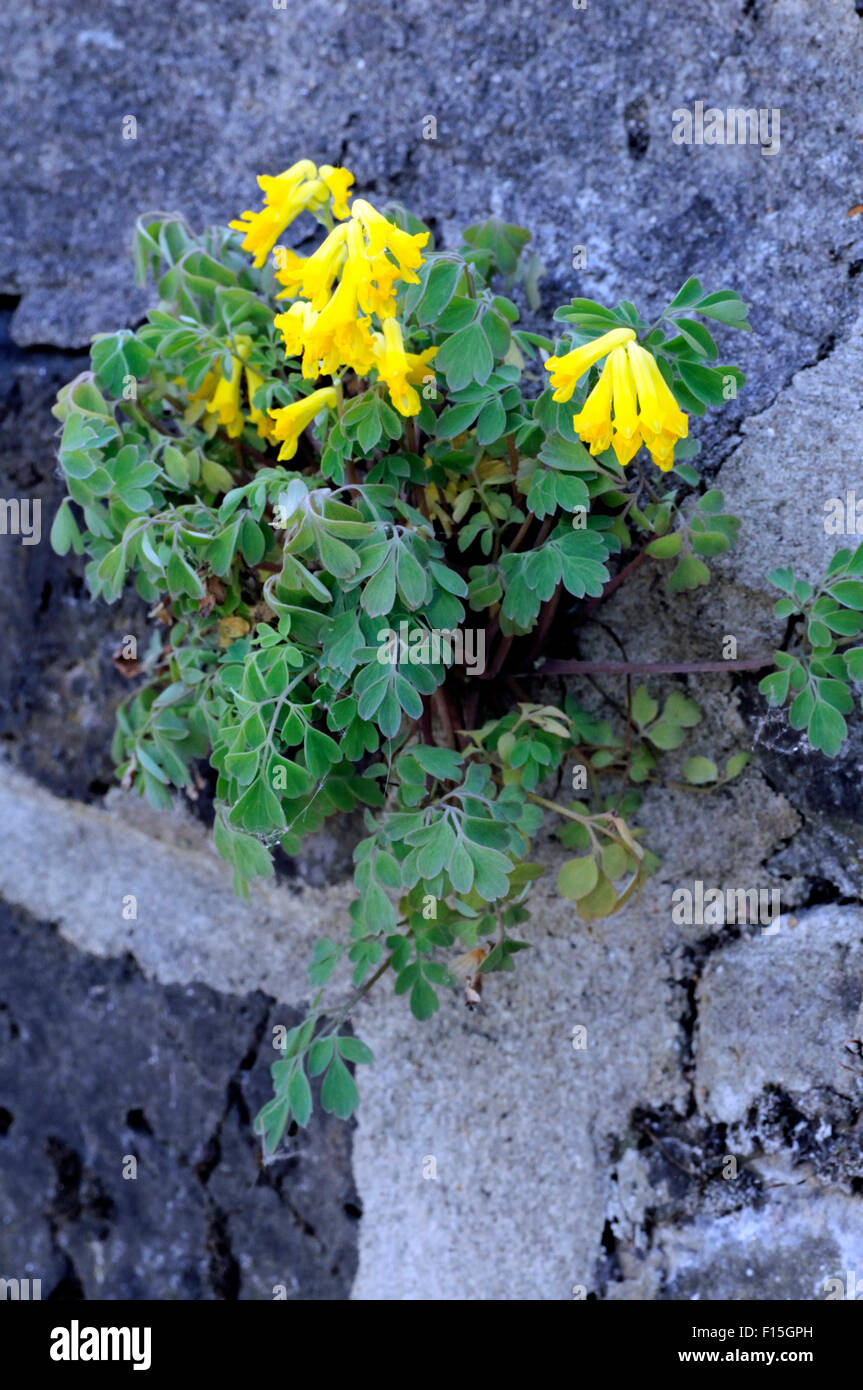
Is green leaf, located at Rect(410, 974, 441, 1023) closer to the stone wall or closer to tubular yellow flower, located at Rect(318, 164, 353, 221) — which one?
the stone wall

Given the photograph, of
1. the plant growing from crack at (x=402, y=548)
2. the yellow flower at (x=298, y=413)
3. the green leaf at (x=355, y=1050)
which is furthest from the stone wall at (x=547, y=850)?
the yellow flower at (x=298, y=413)

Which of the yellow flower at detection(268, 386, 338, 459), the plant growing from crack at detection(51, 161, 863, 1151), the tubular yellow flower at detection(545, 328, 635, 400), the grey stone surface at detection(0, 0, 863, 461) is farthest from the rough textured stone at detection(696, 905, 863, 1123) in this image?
the yellow flower at detection(268, 386, 338, 459)

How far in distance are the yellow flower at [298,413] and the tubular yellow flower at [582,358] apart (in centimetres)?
28

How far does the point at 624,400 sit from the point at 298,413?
0.40 meters

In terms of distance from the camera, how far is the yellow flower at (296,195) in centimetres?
125

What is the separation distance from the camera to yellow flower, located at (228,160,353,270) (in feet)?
4.09

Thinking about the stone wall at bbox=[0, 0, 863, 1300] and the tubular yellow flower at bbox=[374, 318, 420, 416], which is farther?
the stone wall at bbox=[0, 0, 863, 1300]

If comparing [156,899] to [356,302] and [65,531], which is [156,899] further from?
[356,302]

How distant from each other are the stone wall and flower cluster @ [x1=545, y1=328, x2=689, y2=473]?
1.31 ft

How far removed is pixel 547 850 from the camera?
1.59m

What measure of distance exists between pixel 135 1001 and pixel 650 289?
4.65 feet

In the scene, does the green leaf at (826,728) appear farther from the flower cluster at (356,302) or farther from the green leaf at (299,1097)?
the green leaf at (299,1097)

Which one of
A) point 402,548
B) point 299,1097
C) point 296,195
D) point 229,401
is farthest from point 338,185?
point 299,1097
